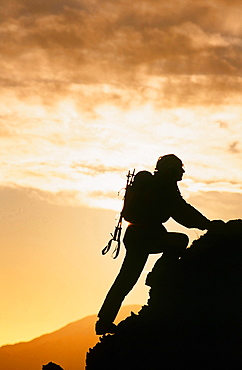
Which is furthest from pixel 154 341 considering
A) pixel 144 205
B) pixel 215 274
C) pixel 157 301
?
pixel 144 205

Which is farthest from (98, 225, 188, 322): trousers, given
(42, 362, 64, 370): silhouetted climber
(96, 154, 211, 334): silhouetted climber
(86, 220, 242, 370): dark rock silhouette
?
(42, 362, 64, 370): silhouetted climber

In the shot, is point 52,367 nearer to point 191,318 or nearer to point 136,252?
point 136,252

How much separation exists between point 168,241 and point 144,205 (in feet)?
3.61

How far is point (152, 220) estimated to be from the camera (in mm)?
16141

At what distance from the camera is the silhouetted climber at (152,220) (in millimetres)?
15977

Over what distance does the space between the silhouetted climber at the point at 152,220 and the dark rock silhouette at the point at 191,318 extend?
0.38m

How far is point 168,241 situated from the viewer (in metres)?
16.2

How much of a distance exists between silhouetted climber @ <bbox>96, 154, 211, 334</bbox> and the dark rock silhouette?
377mm

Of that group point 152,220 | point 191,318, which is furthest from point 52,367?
point 152,220

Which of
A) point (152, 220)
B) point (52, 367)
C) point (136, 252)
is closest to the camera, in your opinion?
point (152, 220)

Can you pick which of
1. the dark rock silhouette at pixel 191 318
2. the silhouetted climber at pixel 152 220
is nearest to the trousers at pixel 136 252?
the silhouetted climber at pixel 152 220

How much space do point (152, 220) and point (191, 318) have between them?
262 centimetres

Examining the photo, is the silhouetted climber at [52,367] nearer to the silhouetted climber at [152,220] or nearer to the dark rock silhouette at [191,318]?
the dark rock silhouette at [191,318]

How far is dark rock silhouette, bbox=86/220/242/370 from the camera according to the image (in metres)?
14.7
